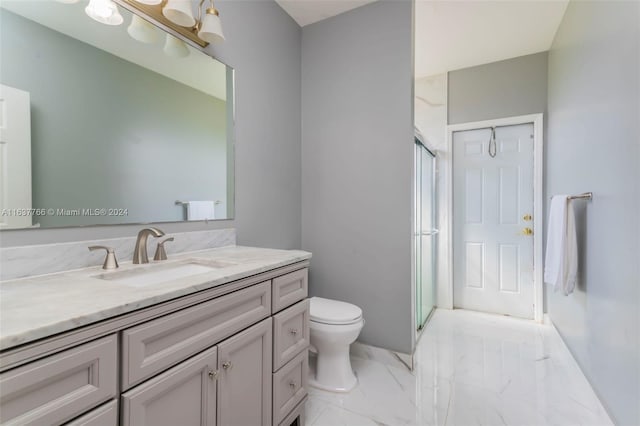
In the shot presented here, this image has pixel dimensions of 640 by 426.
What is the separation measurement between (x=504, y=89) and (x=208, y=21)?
9.77 ft

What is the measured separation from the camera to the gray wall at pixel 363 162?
2.05m

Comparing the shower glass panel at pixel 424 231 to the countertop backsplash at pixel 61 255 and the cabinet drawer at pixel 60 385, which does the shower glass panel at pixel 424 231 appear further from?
the cabinet drawer at pixel 60 385

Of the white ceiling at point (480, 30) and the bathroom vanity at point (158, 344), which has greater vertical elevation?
the white ceiling at point (480, 30)

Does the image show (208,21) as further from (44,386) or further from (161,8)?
(44,386)

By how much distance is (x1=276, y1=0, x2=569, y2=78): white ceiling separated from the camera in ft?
7.30

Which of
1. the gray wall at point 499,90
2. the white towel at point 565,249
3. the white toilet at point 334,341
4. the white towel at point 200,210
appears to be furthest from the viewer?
the gray wall at point 499,90

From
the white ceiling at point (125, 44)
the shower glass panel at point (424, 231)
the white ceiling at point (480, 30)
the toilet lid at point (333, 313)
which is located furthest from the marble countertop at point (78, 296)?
the white ceiling at point (480, 30)

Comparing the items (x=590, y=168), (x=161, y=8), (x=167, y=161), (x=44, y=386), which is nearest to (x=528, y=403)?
(x=590, y=168)

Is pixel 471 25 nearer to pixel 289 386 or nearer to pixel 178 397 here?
pixel 289 386

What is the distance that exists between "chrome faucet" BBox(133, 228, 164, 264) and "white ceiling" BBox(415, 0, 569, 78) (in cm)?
240

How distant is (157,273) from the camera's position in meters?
1.24

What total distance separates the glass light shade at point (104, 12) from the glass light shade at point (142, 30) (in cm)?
5

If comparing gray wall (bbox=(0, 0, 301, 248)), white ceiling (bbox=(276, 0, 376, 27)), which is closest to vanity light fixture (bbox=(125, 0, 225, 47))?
gray wall (bbox=(0, 0, 301, 248))

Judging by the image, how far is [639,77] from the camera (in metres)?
1.27
